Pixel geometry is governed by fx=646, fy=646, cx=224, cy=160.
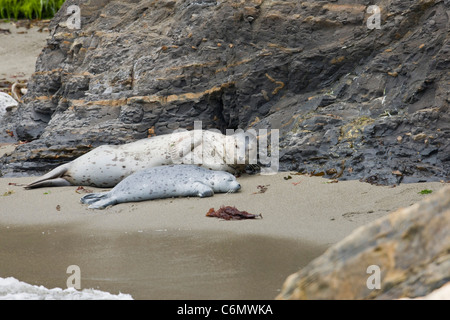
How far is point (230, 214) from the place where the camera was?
19.3ft

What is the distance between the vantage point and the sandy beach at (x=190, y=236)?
168 inches

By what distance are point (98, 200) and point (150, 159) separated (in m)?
1.12

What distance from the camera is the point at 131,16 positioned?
10289 mm

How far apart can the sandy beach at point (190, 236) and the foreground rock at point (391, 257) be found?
0.86 meters

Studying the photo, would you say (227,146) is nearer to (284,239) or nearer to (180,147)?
(180,147)

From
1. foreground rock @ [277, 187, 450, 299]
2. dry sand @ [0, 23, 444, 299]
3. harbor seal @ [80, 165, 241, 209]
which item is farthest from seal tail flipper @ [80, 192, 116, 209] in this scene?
foreground rock @ [277, 187, 450, 299]

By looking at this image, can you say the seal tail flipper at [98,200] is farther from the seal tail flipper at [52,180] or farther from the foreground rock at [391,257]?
the foreground rock at [391,257]

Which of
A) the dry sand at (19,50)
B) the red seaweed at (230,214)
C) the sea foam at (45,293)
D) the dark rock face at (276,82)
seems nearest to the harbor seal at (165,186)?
the red seaweed at (230,214)

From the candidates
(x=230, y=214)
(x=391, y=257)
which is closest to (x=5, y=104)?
(x=230, y=214)

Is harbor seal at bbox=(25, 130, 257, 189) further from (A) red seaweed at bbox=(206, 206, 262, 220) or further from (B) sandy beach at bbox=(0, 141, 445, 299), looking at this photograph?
(A) red seaweed at bbox=(206, 206, 262, 220)

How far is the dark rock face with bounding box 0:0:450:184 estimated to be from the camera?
6.99 metres

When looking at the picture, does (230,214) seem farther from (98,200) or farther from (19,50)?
(19,50)
